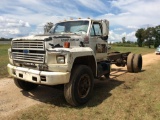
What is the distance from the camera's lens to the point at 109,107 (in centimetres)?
585

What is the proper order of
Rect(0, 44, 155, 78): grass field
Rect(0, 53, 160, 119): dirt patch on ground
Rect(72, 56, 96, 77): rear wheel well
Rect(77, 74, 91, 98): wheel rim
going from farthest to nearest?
Rect(0, 44, 155, 78): grass field
Rect(72, 56, 96, 77): rear wheel well
Rect(77, 74, 91, 98): wheel rim
Rect(0, 53, 160, 119): dirt patch on ground

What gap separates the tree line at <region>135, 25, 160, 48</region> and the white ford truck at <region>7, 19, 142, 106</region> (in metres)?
66.1

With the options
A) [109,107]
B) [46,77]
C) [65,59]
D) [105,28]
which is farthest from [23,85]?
[105,28]

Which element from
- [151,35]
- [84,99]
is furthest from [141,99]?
[151,35]

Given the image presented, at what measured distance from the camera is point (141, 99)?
6539 millimetres

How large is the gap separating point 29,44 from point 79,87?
1.72 m

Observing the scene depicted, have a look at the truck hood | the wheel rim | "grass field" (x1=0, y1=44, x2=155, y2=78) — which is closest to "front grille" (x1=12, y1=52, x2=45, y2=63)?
→ the truck hood

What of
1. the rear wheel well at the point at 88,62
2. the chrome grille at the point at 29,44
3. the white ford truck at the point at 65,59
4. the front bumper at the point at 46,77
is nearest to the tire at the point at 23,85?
the white ford truck at the point at 65,59

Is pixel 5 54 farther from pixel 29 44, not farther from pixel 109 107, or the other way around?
pixel 109 107

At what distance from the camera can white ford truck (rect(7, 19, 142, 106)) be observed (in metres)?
5.37

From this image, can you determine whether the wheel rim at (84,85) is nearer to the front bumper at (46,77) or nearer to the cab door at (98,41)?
the front bumper at (46,77)

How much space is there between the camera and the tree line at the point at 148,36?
232 ft

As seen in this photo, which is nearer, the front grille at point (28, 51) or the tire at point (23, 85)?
the front grille at point (28, 51)

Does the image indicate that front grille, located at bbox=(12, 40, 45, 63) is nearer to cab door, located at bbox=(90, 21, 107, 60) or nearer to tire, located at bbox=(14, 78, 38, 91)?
tire, located at bbox=(14, 78, 38, 91)
